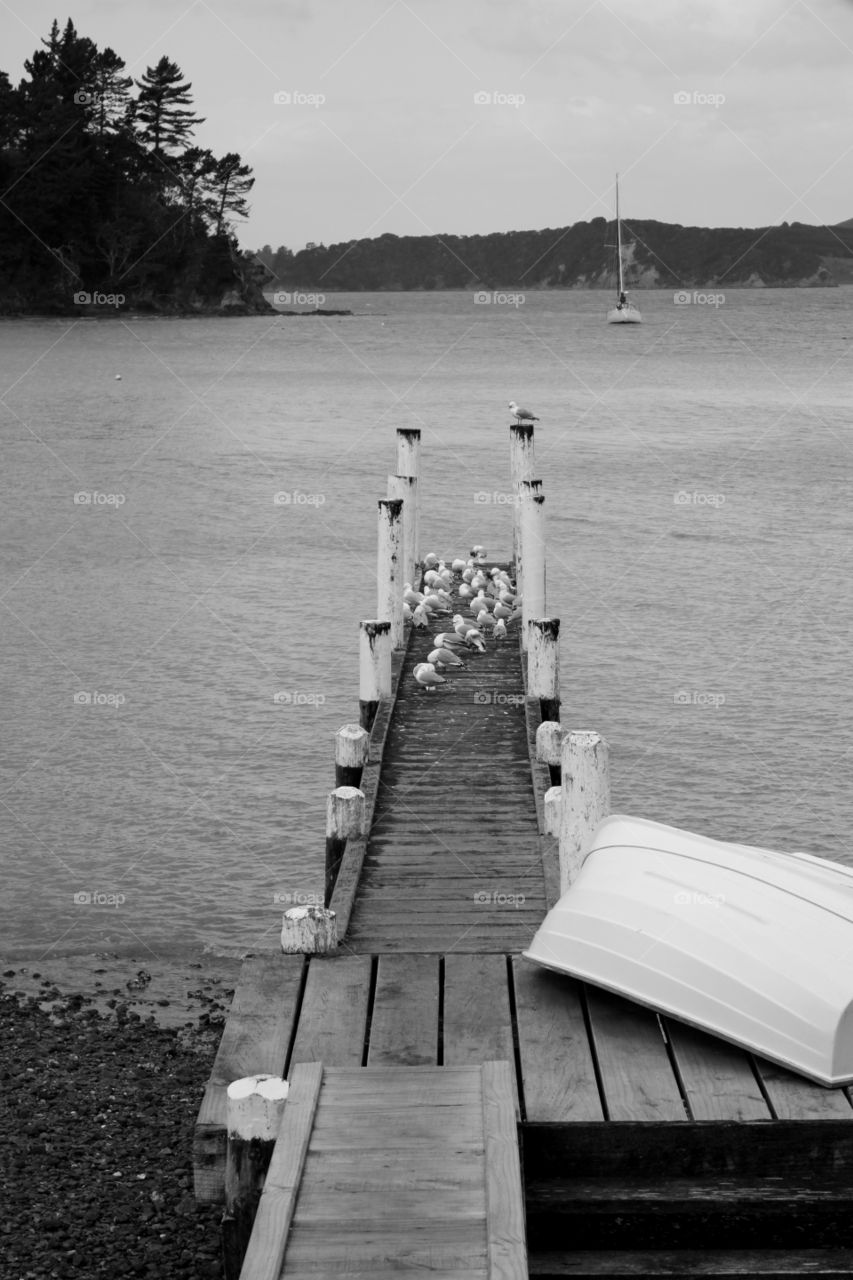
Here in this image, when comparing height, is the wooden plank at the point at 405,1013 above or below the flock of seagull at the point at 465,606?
above

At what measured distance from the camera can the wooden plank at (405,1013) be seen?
643 centimetres

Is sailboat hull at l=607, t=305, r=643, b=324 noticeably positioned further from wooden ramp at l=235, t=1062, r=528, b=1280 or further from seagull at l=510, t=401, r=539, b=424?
wooden ramp at l=235, t=1062, r=528, b=1280

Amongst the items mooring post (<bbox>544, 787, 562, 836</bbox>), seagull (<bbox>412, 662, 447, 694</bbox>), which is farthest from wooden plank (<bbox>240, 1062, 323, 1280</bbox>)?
seagull (<bbox>412, 662, 447, 694</bbox>)

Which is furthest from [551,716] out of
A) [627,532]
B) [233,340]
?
[233,340]

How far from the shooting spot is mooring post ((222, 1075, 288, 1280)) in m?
5.55

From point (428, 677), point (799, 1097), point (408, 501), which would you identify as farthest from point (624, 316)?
point (799, 1097)

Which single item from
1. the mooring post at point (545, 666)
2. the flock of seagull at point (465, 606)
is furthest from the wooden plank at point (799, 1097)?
the flock of seagull at point (465, 606)

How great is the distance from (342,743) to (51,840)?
6.00m

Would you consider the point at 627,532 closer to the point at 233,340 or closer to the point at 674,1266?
the point at 674,1266

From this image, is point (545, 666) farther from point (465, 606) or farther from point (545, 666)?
point (465, 606)

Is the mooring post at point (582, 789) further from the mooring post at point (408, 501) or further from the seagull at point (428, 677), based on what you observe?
the mooring post at point (408, 501)

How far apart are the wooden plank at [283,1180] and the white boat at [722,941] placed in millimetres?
1363

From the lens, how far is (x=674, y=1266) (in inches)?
230

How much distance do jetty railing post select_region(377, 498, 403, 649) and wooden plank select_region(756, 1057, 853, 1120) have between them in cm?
1045
